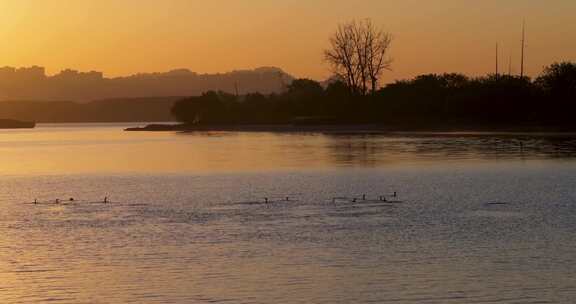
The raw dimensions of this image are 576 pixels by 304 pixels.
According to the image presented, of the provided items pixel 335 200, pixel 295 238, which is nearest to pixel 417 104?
pixel 335 200

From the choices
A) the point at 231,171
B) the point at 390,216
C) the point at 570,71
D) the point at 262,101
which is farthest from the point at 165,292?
the point at 262,101

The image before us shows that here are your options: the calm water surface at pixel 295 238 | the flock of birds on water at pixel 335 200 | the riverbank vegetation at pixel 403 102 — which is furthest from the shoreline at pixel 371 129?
the flock of birds on water at pixel 335 200

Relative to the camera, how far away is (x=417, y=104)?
128500mm

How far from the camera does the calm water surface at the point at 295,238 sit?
17.6 m

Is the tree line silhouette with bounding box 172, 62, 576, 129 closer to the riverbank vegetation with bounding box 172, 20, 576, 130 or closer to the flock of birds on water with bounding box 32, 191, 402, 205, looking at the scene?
the riverbank vegetation with bounding box 172, 20, 576, 130

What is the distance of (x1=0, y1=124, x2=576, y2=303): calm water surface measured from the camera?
694 inches

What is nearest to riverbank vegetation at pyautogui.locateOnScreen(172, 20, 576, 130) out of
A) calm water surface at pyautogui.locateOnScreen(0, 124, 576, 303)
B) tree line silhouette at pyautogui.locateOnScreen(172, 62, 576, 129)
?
tree line silhouette at pyautogui.locateOnScreen(172, 62, 576, 129)

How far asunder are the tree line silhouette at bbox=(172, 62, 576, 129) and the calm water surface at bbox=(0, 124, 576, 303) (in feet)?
189

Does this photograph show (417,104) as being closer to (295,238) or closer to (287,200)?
(287,200)

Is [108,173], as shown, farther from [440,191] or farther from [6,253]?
[6,253]

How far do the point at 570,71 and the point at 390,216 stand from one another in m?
80.5

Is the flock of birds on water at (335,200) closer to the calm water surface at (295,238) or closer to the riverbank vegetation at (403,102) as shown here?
the calm water surface at (295,238)

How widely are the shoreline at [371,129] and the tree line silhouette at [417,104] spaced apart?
63 cm

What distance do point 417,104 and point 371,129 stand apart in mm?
8236
